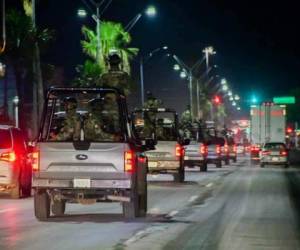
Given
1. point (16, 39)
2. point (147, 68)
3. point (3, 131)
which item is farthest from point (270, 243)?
point (147, 68)

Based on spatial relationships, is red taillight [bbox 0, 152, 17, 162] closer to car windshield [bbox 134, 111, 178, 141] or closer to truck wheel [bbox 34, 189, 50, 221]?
truck wheel [bbox 34, 189, 50, 221]

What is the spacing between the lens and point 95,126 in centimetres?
2270

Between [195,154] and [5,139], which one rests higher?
[5,139]

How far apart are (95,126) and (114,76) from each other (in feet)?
75.8

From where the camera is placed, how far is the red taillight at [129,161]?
1609cm

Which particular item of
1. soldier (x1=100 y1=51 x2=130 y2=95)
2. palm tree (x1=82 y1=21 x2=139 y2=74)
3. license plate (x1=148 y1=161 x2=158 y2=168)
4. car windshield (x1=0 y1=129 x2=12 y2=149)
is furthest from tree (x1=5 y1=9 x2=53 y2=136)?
car windshield (x1=0 y1=129 x2=12 y2=149)

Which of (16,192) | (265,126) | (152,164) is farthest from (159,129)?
(265,126)

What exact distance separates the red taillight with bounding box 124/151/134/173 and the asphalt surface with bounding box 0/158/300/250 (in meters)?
1.04

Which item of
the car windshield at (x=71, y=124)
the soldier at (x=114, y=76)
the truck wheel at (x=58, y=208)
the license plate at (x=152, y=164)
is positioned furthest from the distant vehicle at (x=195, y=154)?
the truck wheel at (x=58, y=208)

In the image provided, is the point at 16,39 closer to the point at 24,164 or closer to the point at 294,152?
the point at 24,164

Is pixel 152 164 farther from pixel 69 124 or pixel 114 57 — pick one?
pixel 114 57

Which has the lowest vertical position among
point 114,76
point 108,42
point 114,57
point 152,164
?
point 152,164

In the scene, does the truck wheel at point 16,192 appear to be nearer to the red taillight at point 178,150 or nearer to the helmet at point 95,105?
the helmet at point 95,105

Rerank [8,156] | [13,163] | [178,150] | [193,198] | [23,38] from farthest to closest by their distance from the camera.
→ 1. [23,38]
2. [178,150]
3. [193,198]
4. [13,163]
5. [8,156]
